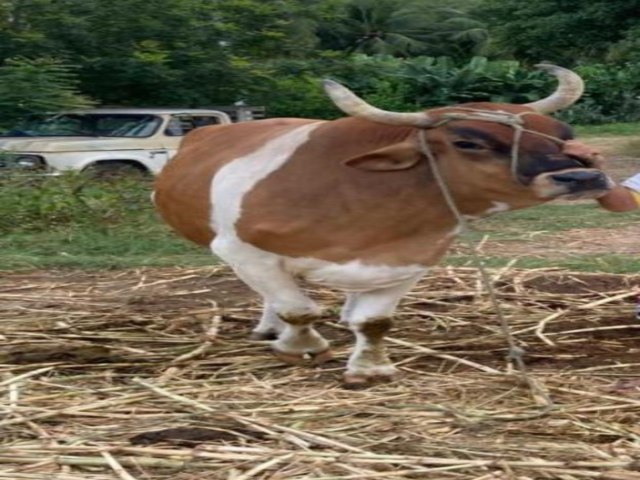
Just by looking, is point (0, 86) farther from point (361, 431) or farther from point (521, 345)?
point (361, 431)

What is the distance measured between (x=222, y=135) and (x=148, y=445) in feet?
6.46

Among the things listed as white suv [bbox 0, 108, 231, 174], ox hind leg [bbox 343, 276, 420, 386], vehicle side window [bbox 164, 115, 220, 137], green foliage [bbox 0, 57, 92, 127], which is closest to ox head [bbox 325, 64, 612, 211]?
ox hind leg [bbox 343, 276, 420, 386]

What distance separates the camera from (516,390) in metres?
4.50

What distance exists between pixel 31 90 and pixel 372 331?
8.78 m

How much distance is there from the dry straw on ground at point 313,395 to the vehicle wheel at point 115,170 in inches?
219

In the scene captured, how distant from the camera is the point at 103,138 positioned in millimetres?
13461

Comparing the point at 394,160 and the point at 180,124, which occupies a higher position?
the point at 394,160

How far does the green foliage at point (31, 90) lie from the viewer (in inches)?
492

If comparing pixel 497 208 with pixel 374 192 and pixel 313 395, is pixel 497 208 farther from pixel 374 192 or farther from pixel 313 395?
pixel 313 395

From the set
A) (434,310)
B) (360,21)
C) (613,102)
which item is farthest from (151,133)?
(360,21)

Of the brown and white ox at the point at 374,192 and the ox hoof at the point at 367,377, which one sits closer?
the brown and white ox at the point at 374,192

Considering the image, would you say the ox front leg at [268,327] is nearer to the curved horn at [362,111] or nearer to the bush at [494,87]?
the curved horn at [362,111]

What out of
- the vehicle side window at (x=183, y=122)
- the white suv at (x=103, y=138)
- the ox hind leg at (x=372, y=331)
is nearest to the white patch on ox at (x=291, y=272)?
the ox hind leg at (x=372, y=331)

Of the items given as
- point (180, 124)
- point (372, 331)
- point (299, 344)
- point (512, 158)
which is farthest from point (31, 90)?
point (512, 158)
